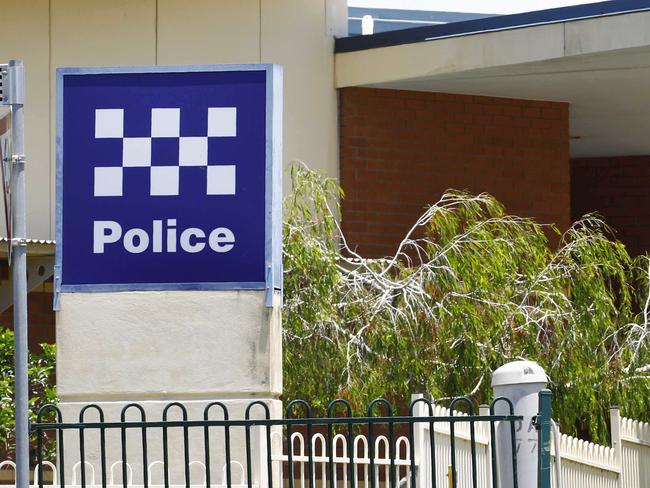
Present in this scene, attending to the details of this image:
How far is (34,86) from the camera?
589 inches

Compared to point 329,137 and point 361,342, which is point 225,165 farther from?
point 329,137

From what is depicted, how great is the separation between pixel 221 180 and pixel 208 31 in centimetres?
816

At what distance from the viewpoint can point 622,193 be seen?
825 inches

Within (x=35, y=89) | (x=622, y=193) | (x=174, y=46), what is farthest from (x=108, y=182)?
(x=622, y=193)

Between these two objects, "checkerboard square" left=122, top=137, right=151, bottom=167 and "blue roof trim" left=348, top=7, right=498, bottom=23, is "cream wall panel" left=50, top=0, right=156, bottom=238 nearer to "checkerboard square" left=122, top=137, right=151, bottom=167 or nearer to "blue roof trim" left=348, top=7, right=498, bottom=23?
"checkerboard square" left=122, top=137, right=151, bottom=167

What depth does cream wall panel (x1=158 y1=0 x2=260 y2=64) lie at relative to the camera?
51.0ft

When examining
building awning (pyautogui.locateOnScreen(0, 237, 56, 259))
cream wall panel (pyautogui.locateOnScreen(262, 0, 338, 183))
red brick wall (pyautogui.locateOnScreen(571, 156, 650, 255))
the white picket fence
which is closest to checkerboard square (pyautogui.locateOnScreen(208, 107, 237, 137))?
the white picket fence

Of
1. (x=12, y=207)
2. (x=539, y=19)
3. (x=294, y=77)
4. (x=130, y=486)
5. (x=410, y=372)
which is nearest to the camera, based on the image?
(x=12, y=207)

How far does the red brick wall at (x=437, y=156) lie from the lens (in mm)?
16156

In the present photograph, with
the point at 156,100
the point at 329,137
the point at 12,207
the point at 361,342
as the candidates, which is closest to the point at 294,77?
the point at 329,137

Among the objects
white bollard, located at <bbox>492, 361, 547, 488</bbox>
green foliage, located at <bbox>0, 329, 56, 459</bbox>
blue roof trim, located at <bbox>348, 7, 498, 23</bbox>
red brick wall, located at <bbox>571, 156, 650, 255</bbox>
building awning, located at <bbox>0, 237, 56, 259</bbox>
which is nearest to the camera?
white bollard, located at <bbox>492, 361, 547, 488</bbox>

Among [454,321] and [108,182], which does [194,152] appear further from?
[454,321]

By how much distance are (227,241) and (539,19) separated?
7.86 meters

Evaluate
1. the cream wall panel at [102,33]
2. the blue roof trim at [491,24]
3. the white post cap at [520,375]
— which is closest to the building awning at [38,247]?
the cream wall panel at [102,33]
